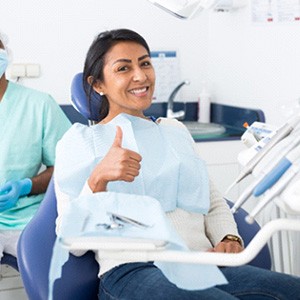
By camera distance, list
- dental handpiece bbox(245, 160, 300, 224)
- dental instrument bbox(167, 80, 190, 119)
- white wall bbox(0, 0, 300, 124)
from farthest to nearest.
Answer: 1. dental instrument bbox(167, 80, 190, 119)
2. white wall bbox(0, 0, 300, 124)
3. dental handpiece bbox(245, 160, 300, 224)

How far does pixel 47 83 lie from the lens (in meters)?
2.84

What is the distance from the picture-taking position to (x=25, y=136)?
2.15 meters

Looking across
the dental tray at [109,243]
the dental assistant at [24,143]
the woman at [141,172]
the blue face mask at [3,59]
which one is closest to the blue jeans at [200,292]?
the woman at [141,172]

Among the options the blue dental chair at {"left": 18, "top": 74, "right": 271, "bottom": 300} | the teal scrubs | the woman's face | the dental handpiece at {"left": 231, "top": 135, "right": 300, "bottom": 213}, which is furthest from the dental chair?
the dental handpiece at {"left": 231, "top": 135, "right": 300, "bottom": 213}

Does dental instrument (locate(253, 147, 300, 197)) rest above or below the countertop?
above

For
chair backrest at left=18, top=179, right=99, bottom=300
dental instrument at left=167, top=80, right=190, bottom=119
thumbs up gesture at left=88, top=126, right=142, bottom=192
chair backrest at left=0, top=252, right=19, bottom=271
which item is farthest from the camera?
dental instrument at left=167, top=80, right=190, bottom=119

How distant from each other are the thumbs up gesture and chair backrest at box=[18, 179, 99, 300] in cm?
30

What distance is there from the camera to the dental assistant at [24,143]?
2.09m

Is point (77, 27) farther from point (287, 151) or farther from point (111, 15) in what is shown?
point (287, 151)

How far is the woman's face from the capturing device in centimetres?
170

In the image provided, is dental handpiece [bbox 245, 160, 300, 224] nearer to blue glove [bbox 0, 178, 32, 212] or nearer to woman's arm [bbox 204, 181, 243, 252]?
woman's arm [bbox 204, 181, 243, 252]

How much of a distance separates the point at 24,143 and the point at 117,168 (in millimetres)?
911

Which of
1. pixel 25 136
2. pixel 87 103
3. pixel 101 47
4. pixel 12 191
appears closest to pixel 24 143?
pixel 25 136

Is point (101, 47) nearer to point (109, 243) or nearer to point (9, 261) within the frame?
point (9, 261)
